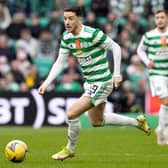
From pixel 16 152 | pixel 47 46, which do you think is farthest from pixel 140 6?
pixel 16 152

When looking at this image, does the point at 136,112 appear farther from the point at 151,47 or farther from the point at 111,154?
the point at 111,154

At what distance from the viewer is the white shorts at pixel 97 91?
39.0 ft

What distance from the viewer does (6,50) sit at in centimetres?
2309

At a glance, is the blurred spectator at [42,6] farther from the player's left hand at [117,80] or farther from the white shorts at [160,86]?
the player's left hand at [117,80]

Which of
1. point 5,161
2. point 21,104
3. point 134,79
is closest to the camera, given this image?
point 5,161

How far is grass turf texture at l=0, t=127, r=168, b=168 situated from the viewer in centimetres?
1124

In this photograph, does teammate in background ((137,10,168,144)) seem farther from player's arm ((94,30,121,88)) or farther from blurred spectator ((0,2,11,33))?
blurred spectator ((0,2,11,33))

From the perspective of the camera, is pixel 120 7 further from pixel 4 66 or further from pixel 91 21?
pixel 4 66

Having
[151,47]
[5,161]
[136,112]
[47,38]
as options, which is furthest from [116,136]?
[47,38]

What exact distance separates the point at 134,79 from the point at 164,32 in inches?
282

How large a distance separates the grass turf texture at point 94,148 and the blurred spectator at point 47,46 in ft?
13.3

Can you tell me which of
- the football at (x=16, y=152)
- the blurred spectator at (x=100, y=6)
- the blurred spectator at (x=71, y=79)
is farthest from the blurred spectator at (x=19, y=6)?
the football at (x=16, y=152)

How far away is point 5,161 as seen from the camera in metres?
11.6

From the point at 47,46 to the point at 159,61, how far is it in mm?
8801
